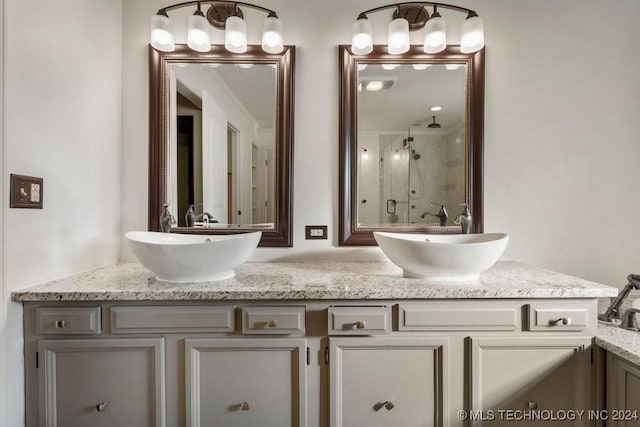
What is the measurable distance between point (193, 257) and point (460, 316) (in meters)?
1.00

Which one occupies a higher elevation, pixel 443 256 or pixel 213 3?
pixel 213 3

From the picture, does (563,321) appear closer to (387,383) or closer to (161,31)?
(387,383)

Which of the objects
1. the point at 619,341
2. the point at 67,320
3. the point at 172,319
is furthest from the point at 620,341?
the point at 67,320

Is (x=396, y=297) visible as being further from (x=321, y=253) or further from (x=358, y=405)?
(x=321, y=253)

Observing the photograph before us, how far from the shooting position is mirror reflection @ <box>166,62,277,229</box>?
5.24 ft

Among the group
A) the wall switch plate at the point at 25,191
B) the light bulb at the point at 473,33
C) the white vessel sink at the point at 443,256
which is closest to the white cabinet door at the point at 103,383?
the wall switch plate at the point at 25,191

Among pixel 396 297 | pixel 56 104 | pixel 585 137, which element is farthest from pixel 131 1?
pixel 585 137

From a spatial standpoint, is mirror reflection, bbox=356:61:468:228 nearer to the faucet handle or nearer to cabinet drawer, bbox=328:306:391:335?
cabinet drawer, bbox=328:306:391:335

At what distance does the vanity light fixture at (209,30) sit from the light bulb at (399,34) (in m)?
0.57

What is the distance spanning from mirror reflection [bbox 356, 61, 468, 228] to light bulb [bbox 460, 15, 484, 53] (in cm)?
12

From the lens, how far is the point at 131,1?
5.26 feet

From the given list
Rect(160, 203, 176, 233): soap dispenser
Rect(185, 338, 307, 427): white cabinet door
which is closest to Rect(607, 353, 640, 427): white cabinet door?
Rect(185, 338, 307, 427): white cabinet door

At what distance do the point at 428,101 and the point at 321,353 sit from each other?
54.6 inches

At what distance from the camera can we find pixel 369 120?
1.61m
